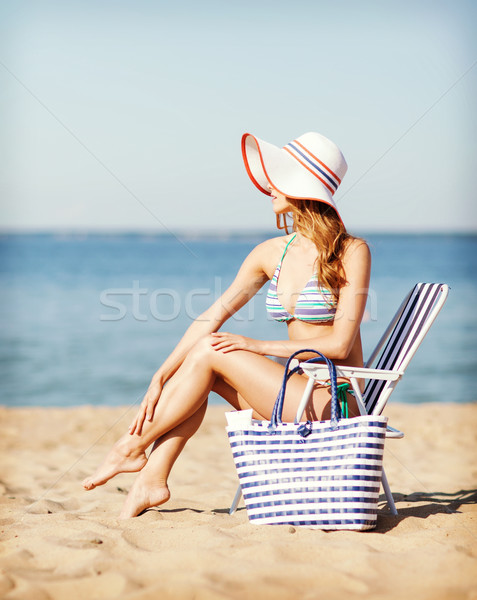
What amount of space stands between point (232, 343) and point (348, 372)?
0.51 m

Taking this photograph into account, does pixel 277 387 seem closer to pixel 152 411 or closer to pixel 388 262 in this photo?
pixel 152 411

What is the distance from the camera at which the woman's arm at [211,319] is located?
3045mm

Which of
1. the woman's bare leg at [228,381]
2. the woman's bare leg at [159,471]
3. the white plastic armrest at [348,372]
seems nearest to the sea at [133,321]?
the white plastic armrest at [348,372]

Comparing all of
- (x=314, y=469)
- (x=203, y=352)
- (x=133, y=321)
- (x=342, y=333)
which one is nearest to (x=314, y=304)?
(x=342, y=333)

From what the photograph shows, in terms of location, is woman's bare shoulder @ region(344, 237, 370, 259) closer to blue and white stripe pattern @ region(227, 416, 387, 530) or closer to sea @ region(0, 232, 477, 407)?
sea @ region(0, 232, 477, 407)

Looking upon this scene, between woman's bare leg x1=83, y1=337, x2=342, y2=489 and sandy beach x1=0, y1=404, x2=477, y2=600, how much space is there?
45 centimetres

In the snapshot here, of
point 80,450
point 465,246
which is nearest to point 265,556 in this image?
point 80,450

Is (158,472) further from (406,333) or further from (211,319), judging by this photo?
(406,333)

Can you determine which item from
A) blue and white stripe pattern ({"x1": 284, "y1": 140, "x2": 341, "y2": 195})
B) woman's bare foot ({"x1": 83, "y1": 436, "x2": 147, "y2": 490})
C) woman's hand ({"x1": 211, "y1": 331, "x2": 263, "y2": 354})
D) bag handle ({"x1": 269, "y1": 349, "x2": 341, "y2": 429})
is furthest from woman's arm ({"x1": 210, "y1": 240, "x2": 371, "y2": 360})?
woman's bare foot ({"x1": 83, "y1": 436, "x2": 147, "y2": 490})

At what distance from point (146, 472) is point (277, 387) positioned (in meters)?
→ 0.68

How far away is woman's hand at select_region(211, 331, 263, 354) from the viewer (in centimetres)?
300

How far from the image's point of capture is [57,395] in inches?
344

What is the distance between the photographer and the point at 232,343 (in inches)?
118

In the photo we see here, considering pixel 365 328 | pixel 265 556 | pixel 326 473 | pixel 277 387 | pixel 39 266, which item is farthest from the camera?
pixel 39 266
